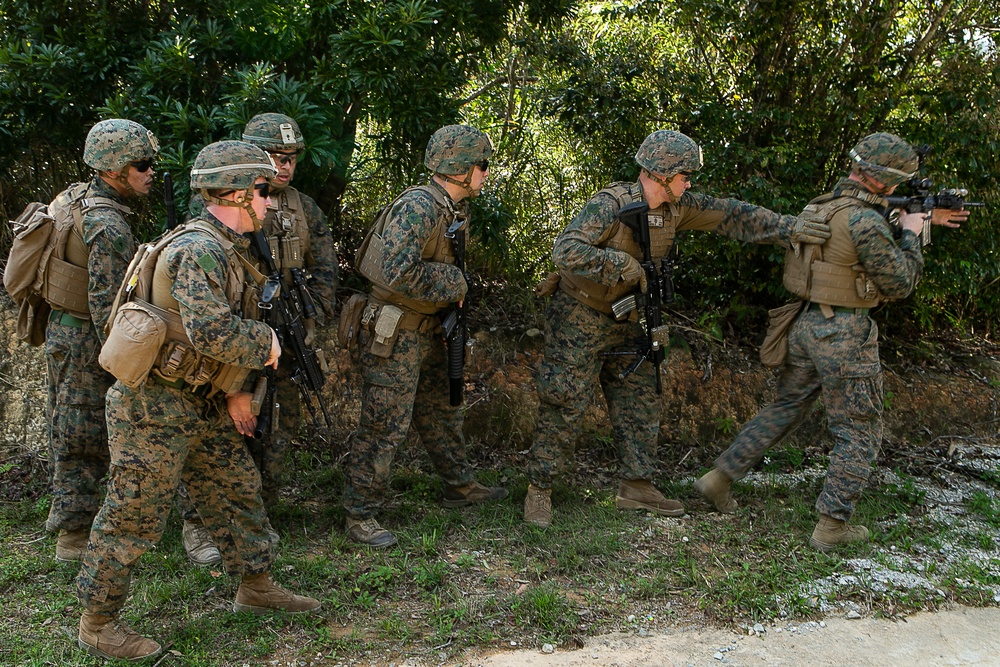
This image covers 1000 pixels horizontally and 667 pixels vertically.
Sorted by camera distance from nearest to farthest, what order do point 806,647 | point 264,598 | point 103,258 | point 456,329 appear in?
point 806,647 → point 264,598 → point 103,258 → point 456,329

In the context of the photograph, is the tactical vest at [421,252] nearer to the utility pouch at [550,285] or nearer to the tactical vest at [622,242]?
the utility pouch at [550,285]

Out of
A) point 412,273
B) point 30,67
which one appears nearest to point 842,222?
point 412,273

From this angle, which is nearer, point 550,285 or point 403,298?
point 403,298

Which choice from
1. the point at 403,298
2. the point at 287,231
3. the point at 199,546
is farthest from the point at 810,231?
the point at 199,546

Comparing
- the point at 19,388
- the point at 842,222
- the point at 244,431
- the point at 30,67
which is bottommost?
the point at 19,388

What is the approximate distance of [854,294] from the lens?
5012mm

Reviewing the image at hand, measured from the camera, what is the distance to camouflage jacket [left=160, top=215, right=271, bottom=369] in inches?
143

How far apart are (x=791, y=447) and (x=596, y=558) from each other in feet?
7.53

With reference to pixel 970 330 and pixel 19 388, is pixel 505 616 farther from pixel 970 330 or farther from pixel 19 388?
pixel 970 330

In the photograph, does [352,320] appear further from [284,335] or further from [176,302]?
[176,302]

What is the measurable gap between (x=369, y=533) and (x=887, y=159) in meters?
3.54

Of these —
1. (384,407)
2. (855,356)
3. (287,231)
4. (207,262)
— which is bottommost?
A: (384,407)

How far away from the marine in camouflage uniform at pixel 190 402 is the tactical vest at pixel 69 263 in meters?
1.14

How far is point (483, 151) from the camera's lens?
16.5ft
